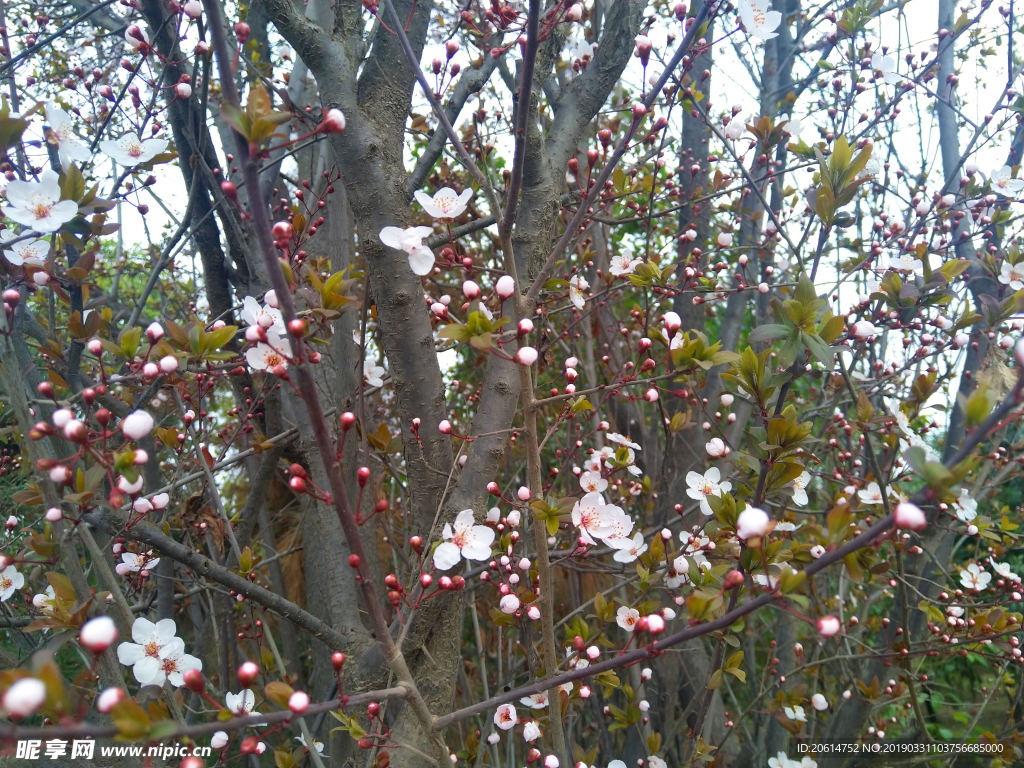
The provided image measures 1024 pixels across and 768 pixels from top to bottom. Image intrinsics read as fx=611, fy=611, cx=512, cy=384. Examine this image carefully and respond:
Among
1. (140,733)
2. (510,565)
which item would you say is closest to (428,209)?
(510,565)

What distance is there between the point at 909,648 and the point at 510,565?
4.88 feet

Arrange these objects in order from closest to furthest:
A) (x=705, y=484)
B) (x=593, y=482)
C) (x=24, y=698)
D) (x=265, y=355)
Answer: (x=24, y=698), (x=265, y=355), (x=593, y=482), (x=705, y=484)

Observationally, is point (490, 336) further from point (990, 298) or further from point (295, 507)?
point (295, 507)

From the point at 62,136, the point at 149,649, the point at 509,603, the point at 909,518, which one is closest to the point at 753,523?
the point at 909,518

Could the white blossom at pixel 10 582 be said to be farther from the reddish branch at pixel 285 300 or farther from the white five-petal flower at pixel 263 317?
the reddish branch at pixel 285 300

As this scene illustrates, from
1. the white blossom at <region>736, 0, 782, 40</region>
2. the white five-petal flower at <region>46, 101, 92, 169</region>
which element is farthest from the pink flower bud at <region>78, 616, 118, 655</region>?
the white blossom at <region>736, 0, 782, 40</region>

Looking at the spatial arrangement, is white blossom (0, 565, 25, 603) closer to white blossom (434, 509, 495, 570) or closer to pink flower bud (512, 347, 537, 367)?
white blossom (434, 509, 495, 570)

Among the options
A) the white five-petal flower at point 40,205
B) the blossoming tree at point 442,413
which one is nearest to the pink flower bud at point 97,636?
the blossoming tree at point 442,413

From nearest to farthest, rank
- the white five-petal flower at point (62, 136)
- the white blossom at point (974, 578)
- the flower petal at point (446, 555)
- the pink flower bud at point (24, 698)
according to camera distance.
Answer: the pink flower bud at point (24, 698) → the flower petal at point (446, 555) → the white five-petal flower at point (62, 136) → the white blossom at point (974, 578)

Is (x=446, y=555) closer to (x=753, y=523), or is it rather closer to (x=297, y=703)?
(x=297, y=703)

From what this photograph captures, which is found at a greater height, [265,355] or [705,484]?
[265,355]

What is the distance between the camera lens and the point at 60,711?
719mm

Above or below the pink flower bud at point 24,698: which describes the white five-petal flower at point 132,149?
above

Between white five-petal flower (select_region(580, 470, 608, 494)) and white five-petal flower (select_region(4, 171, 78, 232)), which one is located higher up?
white five-petal flower (select_region(4, 171, 78, 232))
